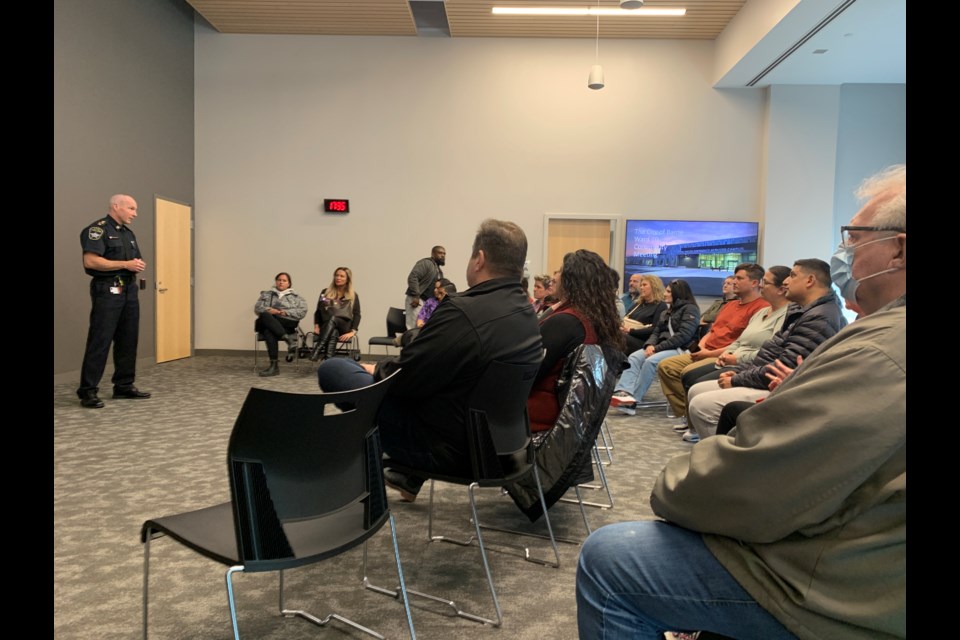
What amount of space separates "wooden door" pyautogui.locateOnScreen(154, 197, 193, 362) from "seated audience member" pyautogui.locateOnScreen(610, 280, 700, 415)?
232 inches

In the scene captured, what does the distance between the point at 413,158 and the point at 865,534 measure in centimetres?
868

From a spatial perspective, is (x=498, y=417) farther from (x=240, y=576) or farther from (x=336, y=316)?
(x=336, y=316)

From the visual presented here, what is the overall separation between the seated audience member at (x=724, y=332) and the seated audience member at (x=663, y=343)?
1.63ft

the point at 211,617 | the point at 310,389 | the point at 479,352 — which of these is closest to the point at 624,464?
the point at 479,352

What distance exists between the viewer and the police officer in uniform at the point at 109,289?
17.5 feet

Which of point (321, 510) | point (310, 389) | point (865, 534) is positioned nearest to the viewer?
point (865, 534)

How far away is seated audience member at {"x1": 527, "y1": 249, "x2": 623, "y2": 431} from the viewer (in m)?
2.90

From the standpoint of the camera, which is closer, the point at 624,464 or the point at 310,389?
the point at 624,464

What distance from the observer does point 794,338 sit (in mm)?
3342

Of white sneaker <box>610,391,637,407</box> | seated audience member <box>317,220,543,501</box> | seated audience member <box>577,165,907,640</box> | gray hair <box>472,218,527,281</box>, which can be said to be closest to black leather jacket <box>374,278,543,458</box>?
seated audience member <box>317,220,543,501</box>

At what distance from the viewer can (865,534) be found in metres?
1.04

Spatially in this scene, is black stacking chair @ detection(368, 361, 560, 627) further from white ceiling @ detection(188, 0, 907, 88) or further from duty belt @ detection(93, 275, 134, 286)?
white ceiling @ detection(188, 0, 907, 88)
